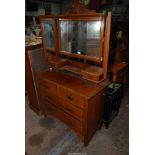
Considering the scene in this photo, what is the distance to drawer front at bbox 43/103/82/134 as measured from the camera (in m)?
1.72

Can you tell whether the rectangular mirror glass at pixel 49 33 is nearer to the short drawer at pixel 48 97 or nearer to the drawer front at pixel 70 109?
the short drawer at pixel 48 97

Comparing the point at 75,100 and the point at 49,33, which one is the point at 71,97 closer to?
the point at 75,100

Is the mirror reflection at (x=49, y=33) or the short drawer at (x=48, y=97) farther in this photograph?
the mirror reflection at (x=49, y=33)

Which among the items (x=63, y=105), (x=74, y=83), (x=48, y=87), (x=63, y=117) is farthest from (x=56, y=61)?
(x=63, y=117)

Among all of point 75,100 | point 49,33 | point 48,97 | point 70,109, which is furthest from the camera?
point 49,33

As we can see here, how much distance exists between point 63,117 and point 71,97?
16.6 inches

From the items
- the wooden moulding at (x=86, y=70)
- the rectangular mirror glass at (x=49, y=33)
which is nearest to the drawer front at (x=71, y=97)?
the wooden moulding at (x=86, y=70)

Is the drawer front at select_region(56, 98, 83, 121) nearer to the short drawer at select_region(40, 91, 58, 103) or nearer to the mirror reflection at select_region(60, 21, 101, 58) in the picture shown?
the short drawer at select_region(40, 91, 58, 103)

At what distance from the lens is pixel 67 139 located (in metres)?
1.87

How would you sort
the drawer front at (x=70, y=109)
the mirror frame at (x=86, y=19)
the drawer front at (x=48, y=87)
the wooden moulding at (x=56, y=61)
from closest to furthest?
the mirror frame at (x=86, y=19), the drawer front at (x=70, y=109), the drawer front at (x=48, y=87), the wooden moulding at (x=56, y=61)

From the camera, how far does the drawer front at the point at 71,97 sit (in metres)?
1.52
